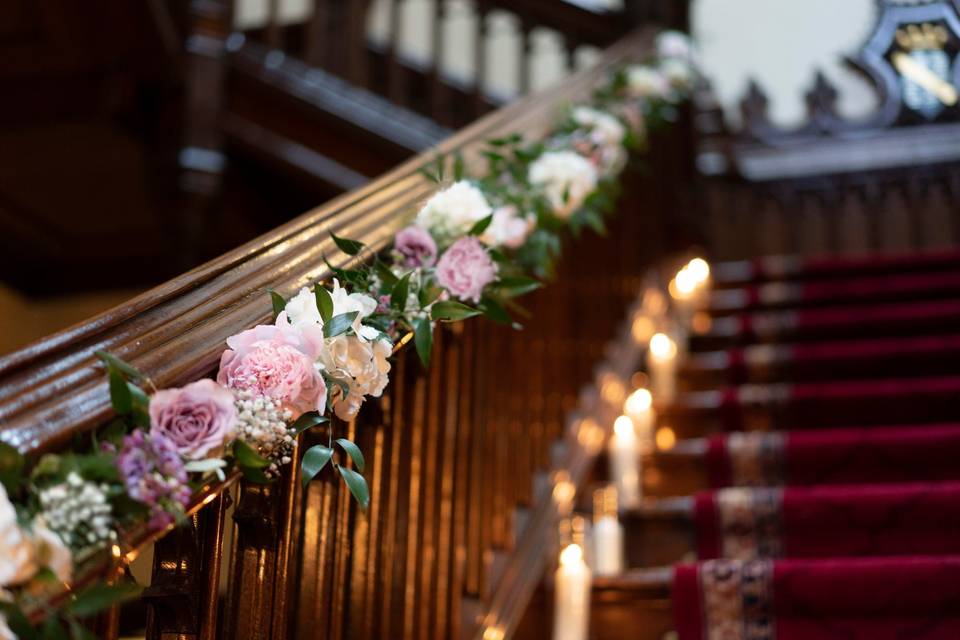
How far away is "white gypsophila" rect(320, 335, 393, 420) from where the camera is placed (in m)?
1.20

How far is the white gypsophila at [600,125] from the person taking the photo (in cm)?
250

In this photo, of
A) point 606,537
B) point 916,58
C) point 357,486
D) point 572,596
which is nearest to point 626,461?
point 606,537

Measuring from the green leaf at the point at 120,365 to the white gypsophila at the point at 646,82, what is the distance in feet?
7.73

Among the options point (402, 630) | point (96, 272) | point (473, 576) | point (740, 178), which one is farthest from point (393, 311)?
point (96, 272)

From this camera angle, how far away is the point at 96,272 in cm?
554

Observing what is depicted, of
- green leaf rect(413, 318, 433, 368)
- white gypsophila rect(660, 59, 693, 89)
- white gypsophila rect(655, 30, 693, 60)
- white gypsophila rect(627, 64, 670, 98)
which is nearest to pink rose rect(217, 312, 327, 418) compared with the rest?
green leaf rect(413, 318, 433, 368)

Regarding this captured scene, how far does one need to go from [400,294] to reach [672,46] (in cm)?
237

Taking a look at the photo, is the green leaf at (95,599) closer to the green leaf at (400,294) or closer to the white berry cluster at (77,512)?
the white berry cluster at (77,512)

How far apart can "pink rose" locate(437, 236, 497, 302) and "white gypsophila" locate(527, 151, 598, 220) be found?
2.00 feet

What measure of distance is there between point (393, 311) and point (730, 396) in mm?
1691

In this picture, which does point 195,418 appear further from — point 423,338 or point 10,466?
point 423,338

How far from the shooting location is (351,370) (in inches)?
47.9

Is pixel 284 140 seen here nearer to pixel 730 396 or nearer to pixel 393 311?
pixel 730 396

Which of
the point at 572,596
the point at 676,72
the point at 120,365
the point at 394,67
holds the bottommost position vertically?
the point at 572,596
